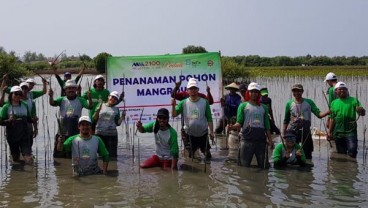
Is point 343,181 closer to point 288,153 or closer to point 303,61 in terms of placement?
point 288,153

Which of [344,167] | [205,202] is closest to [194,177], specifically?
[205,202]

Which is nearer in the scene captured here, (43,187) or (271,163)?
(43,187)

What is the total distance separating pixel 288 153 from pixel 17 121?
5351mm

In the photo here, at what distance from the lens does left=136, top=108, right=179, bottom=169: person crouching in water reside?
9094 mm

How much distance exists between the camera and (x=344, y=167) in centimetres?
973

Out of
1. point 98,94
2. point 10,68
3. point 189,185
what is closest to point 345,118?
point 189,185

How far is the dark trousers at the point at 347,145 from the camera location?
34.9ft

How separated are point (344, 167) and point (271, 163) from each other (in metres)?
1.42

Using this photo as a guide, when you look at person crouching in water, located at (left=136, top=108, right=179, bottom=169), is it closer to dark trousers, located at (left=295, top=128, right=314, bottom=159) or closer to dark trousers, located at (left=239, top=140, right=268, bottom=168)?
dark trousers, located at (left=239, top=140, right=268, bottom=168)

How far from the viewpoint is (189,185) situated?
8.23 metres

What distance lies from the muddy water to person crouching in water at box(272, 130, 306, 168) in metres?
0.21

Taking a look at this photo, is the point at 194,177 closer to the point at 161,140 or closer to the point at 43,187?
the point at 161,140

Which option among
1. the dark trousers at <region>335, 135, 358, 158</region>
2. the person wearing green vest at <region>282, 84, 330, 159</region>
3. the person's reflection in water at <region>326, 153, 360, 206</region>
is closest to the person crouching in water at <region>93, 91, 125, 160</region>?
the person wearing green vest at <region>282, 84, 330, 159</region>

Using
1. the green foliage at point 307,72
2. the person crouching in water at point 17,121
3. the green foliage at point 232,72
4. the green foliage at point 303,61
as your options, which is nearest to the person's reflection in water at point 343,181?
the person crouching in water at point 17,121
